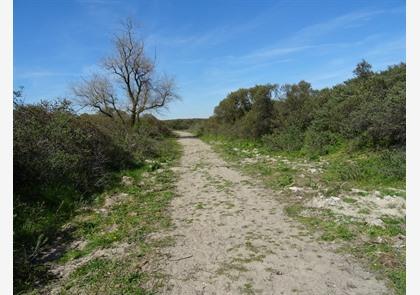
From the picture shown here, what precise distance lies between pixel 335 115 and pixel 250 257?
10.5 m

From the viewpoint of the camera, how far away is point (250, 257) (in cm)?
441

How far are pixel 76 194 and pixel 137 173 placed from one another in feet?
11.3

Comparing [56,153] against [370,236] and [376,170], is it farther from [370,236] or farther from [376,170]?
[376,170]

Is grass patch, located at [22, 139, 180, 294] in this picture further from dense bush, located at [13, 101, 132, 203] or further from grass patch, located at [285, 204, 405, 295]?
grass patch, located at [285, 204, 405, 295]

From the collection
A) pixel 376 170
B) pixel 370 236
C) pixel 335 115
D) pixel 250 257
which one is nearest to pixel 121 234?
pixel 250 257

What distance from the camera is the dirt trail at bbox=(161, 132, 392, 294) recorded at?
3.68m

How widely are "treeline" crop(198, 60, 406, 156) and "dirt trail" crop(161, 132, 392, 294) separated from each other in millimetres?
5574

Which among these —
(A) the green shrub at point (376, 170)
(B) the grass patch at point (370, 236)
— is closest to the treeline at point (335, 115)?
(A) the green shrub at point (376, 170)

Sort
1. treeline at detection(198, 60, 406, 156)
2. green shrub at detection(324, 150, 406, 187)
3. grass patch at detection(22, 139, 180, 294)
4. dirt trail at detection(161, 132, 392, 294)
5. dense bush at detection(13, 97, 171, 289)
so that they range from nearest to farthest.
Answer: dirt trail at detection(161, 132, 392, 294)
grass patch at detection(22, 139, 180, 294)
dense bush at detection(13, 97, 171, 289)
green shrub at detection(324, 150, 406, 187)
treeline at detection(198, 60, 406, 156)

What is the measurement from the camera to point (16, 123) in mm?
7914

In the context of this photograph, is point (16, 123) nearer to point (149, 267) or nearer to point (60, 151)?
point (60, 151)

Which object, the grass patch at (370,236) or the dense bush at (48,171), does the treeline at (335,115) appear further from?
the dense bush at (48,171)

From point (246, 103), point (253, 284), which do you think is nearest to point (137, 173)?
point (253, 284)

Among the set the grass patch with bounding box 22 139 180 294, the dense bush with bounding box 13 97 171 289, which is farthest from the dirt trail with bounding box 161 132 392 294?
the dense bush with bounding box 13 97 171 289
